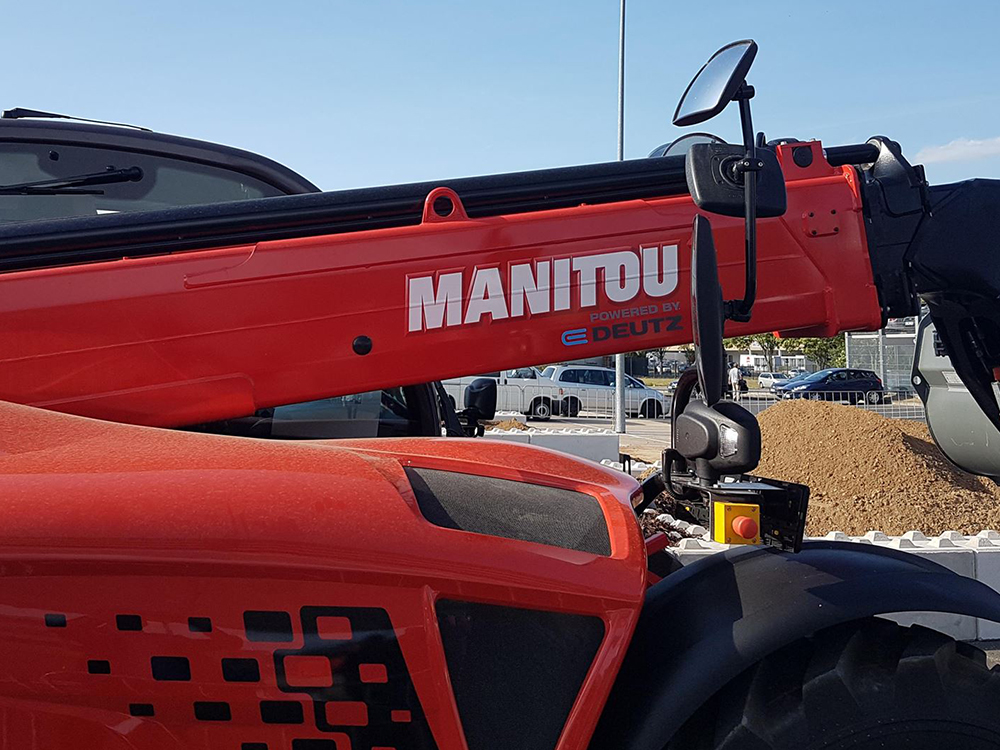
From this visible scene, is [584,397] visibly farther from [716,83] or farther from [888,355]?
[716,83]

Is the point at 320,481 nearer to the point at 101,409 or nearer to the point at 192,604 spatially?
the point at 192,604

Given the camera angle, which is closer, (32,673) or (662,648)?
(32,673)

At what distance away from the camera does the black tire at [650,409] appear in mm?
29581

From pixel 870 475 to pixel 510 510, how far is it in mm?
9215

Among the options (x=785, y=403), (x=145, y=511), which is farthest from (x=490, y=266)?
(x=785, y=403)

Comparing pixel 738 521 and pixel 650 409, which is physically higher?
pixel 738 521

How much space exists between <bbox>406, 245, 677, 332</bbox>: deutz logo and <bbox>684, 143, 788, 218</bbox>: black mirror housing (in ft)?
1.26

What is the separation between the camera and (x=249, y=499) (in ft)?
5.18

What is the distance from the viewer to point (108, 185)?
3.23m

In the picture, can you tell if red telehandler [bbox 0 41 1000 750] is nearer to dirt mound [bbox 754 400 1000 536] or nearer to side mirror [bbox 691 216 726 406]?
side mirror [bbox 691 216 726 406]

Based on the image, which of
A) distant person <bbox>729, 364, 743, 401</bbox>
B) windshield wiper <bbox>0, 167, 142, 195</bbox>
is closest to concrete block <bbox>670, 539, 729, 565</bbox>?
distant person <bbox>729, 364, 743, 401</bbox>

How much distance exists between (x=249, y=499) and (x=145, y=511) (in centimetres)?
16

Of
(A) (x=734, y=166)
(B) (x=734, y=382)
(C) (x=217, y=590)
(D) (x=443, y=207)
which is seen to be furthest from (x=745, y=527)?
(B) (x=734, y=382)

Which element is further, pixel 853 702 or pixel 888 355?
pixel 888 355
